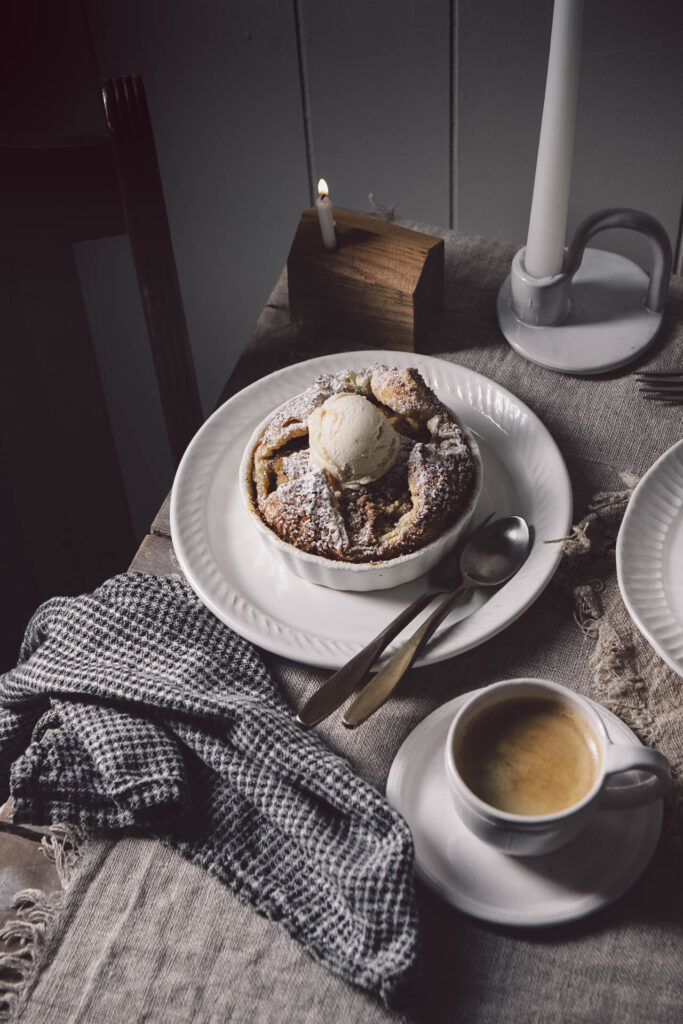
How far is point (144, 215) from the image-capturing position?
1.24 metres

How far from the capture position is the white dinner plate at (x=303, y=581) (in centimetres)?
101

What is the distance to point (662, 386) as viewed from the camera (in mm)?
1260

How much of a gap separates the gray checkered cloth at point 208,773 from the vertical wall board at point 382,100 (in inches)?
42.5

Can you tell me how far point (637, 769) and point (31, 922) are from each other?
589 millimetres

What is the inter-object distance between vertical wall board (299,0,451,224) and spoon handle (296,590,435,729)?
3.48 feet

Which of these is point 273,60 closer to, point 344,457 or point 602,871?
point 344,457

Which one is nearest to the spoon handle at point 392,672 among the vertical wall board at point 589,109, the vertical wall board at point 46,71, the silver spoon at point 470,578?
the silver spoon at point 470,578

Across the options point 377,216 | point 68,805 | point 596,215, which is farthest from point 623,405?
point 68,805

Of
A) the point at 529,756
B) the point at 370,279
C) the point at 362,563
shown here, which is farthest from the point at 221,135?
the point at 529,756

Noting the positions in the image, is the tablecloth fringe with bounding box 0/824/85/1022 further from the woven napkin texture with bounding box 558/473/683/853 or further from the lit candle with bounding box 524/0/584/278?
the lit candle with bounding box 524/0/584/278

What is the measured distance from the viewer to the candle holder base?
4.25ft

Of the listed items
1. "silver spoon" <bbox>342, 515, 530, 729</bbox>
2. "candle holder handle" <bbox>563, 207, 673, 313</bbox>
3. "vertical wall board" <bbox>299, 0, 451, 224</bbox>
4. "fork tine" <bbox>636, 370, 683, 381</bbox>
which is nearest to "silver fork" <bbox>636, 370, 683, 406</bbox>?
"fork tine" <bbox>636, 370, 683, 381</bbox>

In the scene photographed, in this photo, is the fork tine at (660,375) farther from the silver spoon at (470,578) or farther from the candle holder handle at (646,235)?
the silver spoon at (470,578)

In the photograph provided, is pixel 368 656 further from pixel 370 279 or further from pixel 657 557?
pixel 370 279
